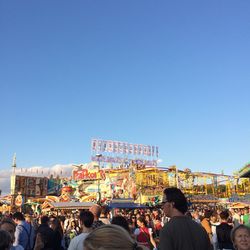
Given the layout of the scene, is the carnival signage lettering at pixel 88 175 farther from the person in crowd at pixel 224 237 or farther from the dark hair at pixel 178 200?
the dark hair at pixel 178 200

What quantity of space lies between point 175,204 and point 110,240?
215 cm

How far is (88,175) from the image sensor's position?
5497cm

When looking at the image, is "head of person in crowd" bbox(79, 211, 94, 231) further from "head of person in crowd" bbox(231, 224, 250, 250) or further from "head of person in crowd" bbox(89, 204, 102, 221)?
"head of person in crowd" bbox(231, 224, 250, 250)

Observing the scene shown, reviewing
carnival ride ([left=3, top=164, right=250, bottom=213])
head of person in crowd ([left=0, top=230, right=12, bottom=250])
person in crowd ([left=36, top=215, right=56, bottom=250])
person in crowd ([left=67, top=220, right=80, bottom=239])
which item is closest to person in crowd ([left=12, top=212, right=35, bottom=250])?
person in crowd ([left=36, top=215, right=56, bottom=250])

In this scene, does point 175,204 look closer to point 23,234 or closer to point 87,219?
point 87,219

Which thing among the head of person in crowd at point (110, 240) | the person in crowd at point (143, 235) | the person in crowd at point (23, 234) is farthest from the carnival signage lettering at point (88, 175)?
the head of person in crowd at point (110, 240)

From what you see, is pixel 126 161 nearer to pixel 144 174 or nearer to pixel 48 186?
pixel 144 174

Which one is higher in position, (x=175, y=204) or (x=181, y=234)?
(x=175, y=204)

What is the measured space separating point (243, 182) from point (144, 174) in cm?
1662

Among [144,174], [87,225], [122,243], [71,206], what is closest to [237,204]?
[71,206]

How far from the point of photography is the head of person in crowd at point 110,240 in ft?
4.56

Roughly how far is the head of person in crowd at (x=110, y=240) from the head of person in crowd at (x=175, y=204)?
2.06 metres

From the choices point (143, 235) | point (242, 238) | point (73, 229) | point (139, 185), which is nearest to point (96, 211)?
point (242, 238)

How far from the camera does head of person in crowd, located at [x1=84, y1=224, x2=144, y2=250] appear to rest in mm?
1391
